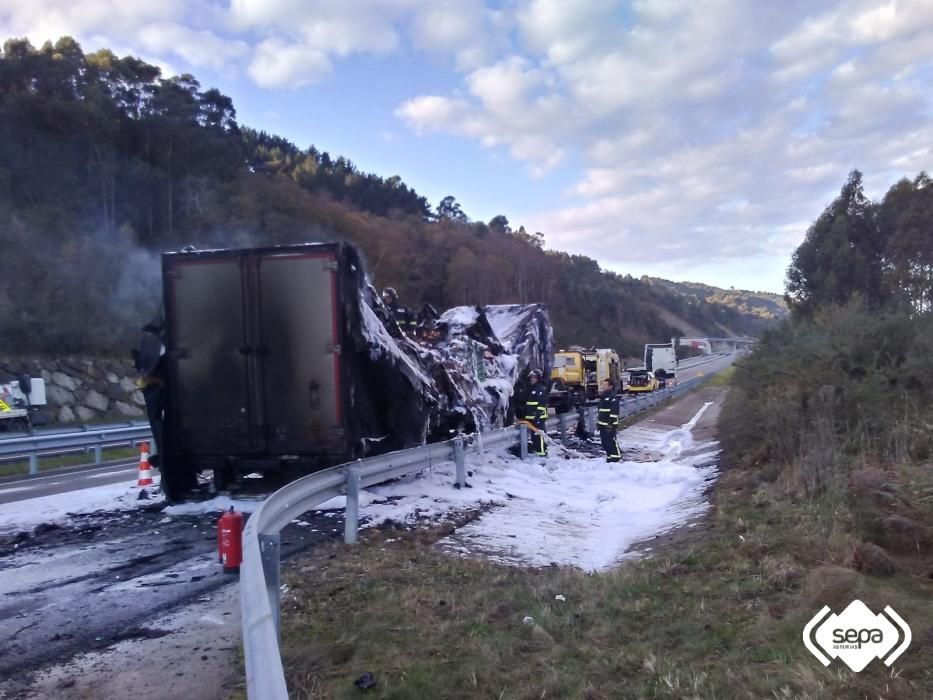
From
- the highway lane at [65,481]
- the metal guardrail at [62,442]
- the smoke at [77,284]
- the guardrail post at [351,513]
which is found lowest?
the highway lane at [65,481]

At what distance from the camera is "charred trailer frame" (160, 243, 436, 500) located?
8102 millimetres

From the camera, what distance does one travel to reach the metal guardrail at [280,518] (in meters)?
2.55

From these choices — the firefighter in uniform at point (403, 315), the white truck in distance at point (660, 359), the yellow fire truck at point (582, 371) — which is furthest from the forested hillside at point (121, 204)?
the firefighter in uniform at point (403, 315)

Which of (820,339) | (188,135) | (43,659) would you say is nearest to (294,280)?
(43,659)

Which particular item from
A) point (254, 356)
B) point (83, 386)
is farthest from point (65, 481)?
point (83, 386)

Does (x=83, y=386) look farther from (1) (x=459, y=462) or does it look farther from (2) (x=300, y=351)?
(2) (x=300, y=351)

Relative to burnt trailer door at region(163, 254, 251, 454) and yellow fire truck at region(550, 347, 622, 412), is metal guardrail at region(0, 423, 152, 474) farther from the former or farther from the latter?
yellow fire truck at region(550, 347, 622, 412)

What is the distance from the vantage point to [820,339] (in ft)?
38.5

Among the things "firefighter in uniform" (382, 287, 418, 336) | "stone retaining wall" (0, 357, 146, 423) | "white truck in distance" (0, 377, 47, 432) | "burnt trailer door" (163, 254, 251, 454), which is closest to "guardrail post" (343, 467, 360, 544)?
"burnt trailer door" (163, 254, 251, 454)

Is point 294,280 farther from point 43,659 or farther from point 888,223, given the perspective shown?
point 888,223

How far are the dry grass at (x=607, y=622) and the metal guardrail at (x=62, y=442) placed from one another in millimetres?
12590

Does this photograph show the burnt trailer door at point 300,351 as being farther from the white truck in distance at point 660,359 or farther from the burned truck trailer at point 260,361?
the white truck in distance at point 660,359

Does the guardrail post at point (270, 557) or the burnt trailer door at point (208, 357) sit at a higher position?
the burnt trailer door at point (208, 357)

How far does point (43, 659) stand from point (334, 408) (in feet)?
13.6
